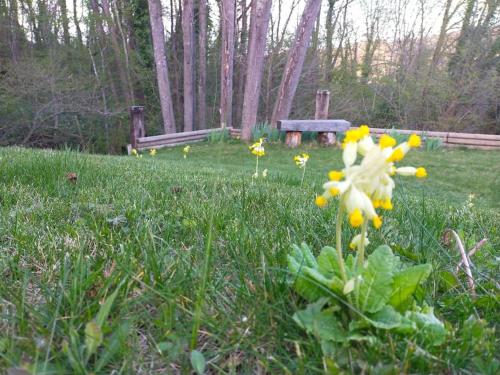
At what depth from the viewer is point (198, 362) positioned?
85 centimetres

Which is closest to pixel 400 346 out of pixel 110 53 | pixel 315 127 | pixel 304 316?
pixel 304 316

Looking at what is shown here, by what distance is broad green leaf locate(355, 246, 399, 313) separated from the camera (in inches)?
35.3

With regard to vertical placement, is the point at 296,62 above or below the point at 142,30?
below

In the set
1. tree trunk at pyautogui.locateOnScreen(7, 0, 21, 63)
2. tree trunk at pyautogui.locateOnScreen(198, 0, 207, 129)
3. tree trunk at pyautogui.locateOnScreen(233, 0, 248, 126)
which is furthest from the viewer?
tree trunk at pyautogui.locateOnScreen(233, 0, 248, 126)

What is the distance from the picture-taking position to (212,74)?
2294 cm

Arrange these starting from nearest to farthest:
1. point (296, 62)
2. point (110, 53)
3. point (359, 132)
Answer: point (359, 132) → point (296, 62) → point (110, 53)

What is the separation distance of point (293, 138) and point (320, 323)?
1219 cm

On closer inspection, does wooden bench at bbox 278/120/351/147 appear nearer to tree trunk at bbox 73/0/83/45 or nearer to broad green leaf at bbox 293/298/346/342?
broad green leaf at bbox 293/298/346/342

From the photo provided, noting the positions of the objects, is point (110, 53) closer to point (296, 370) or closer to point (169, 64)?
point (169, 64)

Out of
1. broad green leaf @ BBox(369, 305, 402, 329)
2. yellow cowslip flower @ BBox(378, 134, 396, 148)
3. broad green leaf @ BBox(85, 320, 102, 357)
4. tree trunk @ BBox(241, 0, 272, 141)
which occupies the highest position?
tree trunk @ BBox(241, 0, 272, 141)

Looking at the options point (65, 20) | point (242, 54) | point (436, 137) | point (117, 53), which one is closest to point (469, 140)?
point (436, 137)

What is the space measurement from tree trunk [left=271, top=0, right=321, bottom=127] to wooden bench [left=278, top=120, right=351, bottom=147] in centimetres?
221

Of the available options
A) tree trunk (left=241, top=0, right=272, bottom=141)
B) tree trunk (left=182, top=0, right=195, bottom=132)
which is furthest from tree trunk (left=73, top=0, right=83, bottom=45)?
tree trunk (left=241, top=0, right=272, bottom=141)

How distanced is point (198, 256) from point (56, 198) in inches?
58.1
